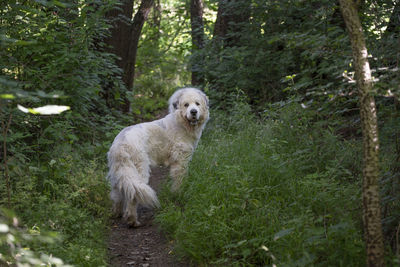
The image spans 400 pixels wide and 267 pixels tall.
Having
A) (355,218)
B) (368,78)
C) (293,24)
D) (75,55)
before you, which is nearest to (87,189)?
(75,55)

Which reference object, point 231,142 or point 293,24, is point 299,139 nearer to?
point 231,142

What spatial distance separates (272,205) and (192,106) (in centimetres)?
252

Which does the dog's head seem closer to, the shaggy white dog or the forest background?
the shaggy white dog

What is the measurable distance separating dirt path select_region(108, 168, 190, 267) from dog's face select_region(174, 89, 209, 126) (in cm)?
161

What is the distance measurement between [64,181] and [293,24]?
18.7ft

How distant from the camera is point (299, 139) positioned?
16.5ft

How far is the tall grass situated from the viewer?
315cm

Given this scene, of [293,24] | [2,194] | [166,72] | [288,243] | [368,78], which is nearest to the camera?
[368,78]

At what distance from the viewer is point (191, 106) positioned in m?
6.11

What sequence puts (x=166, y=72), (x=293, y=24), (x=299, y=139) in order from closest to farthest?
(x=299, y=139) → (x=293, y=24) → (x=166, y=72)

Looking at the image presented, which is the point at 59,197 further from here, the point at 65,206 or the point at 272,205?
the point at 272,205

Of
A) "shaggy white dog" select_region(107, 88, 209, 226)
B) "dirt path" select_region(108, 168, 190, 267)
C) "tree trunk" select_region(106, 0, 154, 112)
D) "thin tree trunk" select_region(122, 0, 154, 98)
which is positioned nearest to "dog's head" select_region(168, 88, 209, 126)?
"shaggy white dog" select_region(107, 88, 209, 226)

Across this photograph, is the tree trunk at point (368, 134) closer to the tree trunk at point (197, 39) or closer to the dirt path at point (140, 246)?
the dirt path at point (140, 246)

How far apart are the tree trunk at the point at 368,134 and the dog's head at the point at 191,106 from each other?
3.63 meters
